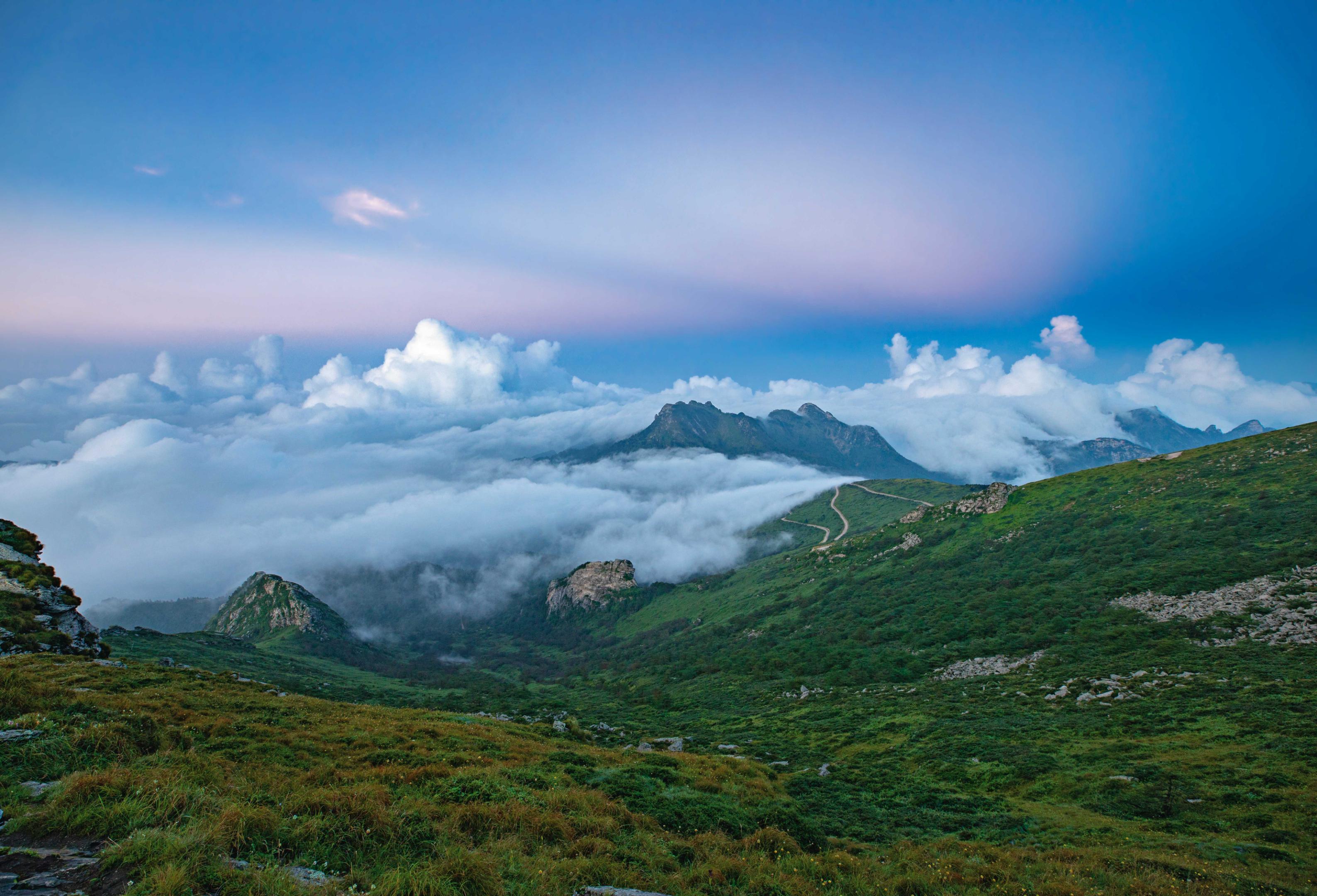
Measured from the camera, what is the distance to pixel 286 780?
14859 millimetres

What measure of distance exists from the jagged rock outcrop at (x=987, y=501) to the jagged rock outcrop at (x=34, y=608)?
181 metres

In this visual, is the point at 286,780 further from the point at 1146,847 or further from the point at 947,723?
the point at 947,723

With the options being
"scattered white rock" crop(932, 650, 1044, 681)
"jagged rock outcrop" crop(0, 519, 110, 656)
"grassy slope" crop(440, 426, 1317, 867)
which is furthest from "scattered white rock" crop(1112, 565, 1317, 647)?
"jagged rock outcrop" crop(0, 519, 110, 656)

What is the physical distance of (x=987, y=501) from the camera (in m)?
151

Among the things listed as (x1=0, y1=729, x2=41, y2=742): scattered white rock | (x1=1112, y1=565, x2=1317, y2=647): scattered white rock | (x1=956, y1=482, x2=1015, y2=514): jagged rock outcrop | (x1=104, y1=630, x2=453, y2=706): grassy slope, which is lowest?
(x1=104, y1=630, x2=453, y2=706): grassy slope

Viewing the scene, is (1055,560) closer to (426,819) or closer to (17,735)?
A: (426,819)

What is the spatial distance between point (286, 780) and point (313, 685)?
111092 mm

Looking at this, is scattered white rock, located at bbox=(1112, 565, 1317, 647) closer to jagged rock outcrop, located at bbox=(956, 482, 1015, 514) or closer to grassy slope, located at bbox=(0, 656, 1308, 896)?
grassy slope, located at bbox=(0, 656, 1308, 896)

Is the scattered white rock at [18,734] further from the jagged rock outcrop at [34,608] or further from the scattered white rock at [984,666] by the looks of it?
the scattered white rock at [984,666]

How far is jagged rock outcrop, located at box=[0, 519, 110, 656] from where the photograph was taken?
35.5 m

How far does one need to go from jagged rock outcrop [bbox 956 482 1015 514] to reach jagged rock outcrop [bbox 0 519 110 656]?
181405 millimetres

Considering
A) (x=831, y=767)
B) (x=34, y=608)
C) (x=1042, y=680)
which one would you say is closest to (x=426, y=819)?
(x=831, y=767)

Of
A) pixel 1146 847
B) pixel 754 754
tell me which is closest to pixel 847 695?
pixel 754 754

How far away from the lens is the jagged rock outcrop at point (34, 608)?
35469 mm
